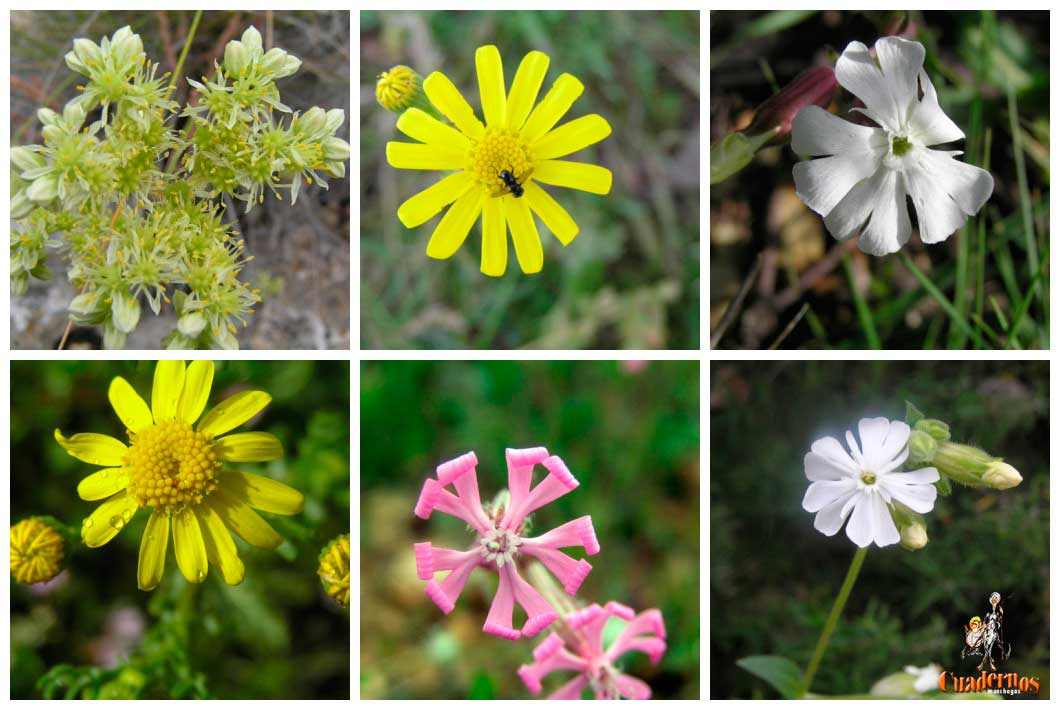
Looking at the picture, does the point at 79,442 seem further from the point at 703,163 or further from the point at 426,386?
the point at 703,163

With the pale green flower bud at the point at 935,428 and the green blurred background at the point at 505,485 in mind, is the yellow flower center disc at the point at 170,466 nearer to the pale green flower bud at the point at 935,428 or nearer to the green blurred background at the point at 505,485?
the green blurred background at the point at 505,485

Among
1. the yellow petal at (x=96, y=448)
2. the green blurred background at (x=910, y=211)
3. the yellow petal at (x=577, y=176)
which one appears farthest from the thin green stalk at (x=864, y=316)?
the yellow petal at (x=96, y=448)

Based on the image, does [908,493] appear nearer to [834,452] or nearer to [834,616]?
[834,452]

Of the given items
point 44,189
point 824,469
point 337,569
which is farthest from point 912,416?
point 44,189

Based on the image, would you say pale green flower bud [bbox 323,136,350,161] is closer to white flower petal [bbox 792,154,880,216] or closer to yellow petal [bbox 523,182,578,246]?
yellow petal [bbox 523,182,578,246]

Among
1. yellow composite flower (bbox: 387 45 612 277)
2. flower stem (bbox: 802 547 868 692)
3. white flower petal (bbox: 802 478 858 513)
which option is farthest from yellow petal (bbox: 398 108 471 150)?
flower stem (bbox: 802 547 868 692)

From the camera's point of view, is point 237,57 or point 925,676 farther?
point 925,676
